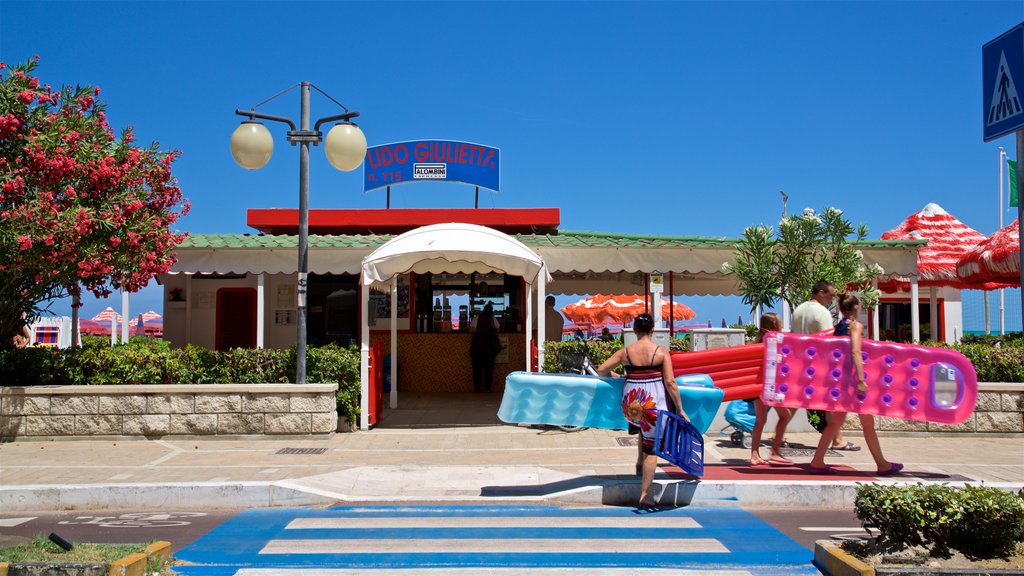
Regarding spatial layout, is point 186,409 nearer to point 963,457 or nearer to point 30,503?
point 30,503

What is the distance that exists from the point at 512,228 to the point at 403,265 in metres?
6.22

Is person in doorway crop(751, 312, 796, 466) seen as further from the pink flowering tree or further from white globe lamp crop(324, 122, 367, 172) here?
the pink flowering tree

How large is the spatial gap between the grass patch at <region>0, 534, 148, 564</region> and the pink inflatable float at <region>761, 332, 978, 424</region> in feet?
20.5

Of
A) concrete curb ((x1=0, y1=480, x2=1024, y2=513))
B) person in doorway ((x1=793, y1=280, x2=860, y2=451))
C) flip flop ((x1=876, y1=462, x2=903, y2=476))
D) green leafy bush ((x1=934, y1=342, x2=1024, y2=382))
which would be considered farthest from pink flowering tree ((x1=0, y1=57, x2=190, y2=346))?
green leafy bush ((x1=934, y1=342, x2=1024, y2=382))

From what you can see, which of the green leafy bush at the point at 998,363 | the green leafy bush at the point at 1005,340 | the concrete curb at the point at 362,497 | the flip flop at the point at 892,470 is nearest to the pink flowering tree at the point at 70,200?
the concrete curb at the point at 362,497

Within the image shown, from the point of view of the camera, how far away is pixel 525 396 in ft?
26.5

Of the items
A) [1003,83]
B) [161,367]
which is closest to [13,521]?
[161,367]

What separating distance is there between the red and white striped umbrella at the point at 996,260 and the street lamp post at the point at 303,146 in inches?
471

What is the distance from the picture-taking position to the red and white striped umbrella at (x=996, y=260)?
15.4 m

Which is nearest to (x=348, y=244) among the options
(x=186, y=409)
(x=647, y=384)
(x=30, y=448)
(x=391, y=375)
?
(x=391, y=375)

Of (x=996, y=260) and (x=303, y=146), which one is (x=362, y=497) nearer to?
(x=303, y=146)

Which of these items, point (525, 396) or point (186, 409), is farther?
point (186, 409)

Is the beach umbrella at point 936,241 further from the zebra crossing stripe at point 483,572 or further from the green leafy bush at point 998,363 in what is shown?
the zebra crossing stripe at point 483,572

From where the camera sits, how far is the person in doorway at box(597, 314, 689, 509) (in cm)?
740
